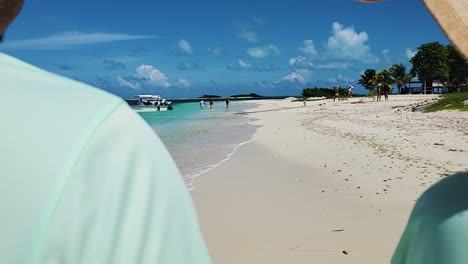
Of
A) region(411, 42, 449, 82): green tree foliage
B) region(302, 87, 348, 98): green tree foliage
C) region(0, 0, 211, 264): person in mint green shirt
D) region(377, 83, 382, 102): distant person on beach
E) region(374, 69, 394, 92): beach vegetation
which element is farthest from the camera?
region(302, 87, 348, 98): green tree foliage

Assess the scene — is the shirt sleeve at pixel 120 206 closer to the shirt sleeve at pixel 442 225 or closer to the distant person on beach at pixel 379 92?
the shirt sleeve at pixel 442 225

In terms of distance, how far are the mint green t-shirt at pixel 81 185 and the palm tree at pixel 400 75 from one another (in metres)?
82.2

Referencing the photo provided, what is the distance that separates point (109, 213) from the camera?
1.69 ft

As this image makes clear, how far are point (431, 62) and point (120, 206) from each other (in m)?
82.4

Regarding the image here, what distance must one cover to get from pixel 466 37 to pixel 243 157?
47.9ft

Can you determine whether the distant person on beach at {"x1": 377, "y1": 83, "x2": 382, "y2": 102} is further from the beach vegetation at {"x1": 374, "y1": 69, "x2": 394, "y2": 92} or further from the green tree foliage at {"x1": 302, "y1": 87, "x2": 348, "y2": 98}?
the green tree foliage at {"x1": 302, "y1": 87, "x2": 348, "y2": 98}

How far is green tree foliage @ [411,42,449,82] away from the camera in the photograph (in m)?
75.1

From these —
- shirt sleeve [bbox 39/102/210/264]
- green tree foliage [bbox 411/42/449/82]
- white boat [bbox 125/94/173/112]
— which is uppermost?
green tree foliage [bbox 411/42/449/82]

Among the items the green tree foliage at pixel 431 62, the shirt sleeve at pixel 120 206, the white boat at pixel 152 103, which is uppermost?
the green tree foliage at pixel 431 62

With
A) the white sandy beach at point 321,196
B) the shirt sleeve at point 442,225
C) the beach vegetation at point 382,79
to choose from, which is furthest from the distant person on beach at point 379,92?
the shirt sleeve at point 442,225

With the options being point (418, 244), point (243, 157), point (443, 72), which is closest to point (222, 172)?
point (243, 157)

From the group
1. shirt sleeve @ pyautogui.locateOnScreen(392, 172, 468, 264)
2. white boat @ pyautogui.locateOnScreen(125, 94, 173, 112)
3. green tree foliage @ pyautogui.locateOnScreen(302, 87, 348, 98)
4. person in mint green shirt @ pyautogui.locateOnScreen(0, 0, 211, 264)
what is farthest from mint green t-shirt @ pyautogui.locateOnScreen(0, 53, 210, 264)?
green tree foliage @ pyautogui.locateOnScreen(302, 87, 348, 98)

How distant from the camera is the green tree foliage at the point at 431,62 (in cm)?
7512

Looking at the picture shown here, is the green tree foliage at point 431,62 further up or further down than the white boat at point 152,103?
further up
